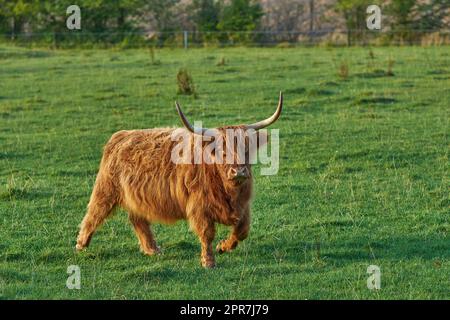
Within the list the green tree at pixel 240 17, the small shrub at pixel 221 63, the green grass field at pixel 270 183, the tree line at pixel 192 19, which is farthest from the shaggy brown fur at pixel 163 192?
the green tree at pixel 240 17

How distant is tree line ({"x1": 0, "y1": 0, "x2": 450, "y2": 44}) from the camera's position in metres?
30.4

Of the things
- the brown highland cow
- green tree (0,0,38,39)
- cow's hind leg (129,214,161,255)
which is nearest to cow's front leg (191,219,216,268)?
the brown highland cow

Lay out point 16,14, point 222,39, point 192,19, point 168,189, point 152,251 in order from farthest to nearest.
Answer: point 192,19
point 16,14
point 222,39
point 152,251
point 168,189

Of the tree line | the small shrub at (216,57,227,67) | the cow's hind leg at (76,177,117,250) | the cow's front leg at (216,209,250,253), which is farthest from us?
the tree line

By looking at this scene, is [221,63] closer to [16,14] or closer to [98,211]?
[98,211]

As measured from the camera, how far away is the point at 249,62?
2195 centimetres

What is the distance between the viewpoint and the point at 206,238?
23.5 ft

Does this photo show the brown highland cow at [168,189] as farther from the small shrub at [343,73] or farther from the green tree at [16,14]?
the green tree at [16,14]

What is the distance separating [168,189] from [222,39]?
2352 centimetres

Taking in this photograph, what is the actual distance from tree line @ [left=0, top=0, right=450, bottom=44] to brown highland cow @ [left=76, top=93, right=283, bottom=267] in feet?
71.4

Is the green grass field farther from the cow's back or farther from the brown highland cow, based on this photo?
the cow's back

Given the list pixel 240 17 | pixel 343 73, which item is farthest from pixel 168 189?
pixel 240 17
